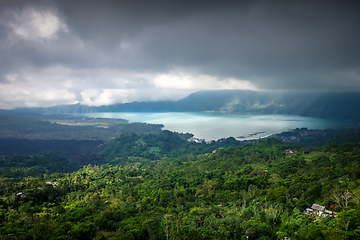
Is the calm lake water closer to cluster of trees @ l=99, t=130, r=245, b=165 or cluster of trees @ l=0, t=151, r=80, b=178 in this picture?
cluster of trees @ l=99, t=130, r=245, b=165

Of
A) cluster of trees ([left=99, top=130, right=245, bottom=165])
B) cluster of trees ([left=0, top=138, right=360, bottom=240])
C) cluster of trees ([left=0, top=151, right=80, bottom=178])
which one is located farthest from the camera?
cluster of trees ([left=99, top=130, right=245, bottom=165])

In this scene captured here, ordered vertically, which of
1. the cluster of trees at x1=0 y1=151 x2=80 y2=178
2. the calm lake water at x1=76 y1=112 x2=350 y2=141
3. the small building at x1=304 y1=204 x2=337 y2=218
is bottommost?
the cluster of trees at x1=0 y1=151 x2=80 y2=178

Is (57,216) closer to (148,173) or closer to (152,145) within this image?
(148,173)

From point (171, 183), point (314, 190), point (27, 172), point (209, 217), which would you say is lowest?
point (27, 172)

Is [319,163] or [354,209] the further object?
[319,163]

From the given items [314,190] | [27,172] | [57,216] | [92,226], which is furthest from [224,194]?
[27,172]

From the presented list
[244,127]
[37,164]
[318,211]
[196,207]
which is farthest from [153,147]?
[244,127]

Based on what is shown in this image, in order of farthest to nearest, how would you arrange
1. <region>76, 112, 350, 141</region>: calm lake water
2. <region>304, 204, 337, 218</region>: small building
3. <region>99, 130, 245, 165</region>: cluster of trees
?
<region>76, 112, 350, 141</region>: calm lake water → <region>99, 130, 245, 165</region>: cluster of trees → <region>304, 204, 337, 218</region>: small building

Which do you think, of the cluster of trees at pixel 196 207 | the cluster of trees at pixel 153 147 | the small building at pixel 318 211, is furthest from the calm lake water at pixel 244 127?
the small building at pixel 318 211

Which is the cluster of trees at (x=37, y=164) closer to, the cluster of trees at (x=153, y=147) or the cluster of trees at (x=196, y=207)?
the cluster of trees at (x=153, y=147)

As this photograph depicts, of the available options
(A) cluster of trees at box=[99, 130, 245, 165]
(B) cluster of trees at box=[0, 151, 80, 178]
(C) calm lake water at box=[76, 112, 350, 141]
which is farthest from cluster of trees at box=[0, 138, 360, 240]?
(C) calm lake water at box=[76, 112, 350, 141]
